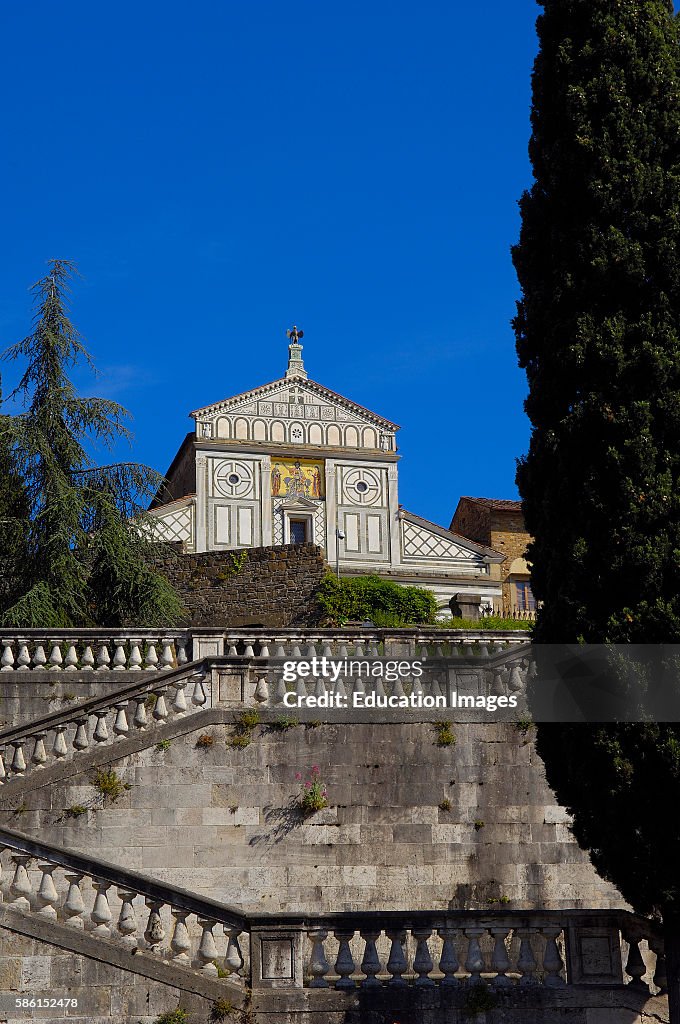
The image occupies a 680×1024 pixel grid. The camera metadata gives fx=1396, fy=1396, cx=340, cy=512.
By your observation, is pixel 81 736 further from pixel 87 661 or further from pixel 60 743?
pixel 87 661

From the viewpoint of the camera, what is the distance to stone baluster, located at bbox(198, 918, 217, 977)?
13.0m

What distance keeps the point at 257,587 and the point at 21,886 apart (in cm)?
1896

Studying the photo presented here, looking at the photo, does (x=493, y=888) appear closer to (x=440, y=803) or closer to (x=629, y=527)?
(x=440, y=803)

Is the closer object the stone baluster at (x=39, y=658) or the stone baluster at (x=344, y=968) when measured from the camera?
the stone baluster at (x=344, y=968)

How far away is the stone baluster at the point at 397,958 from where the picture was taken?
13141mm

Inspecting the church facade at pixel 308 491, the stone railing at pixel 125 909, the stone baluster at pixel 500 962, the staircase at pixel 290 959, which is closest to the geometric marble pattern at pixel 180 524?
the church facade at pixel 308 491

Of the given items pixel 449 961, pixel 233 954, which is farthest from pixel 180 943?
pixel 449 961

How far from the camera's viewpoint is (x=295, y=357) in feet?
150

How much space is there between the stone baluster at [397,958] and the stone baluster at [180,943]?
74.4 inches

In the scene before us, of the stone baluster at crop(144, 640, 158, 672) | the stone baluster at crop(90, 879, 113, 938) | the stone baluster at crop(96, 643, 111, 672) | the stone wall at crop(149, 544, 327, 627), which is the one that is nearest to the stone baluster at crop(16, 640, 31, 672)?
the stone baluster at crop(96, 643, 111, 672)

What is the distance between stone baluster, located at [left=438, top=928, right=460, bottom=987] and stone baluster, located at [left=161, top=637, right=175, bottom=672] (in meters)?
7.22

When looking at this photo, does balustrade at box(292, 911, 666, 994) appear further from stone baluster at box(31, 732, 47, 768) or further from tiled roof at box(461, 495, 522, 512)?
tiled roof at box(461, 495, 522, 512)

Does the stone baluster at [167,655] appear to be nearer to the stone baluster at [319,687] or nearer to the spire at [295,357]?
the stone baluster at [319,687]

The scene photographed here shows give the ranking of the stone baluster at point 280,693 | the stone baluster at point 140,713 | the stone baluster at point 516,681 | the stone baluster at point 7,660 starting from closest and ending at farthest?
the stone baluster at point 140,713
the stone baluster at point 280,693
the stone baluster at point 516,681
the stone baluster at point 7,660
